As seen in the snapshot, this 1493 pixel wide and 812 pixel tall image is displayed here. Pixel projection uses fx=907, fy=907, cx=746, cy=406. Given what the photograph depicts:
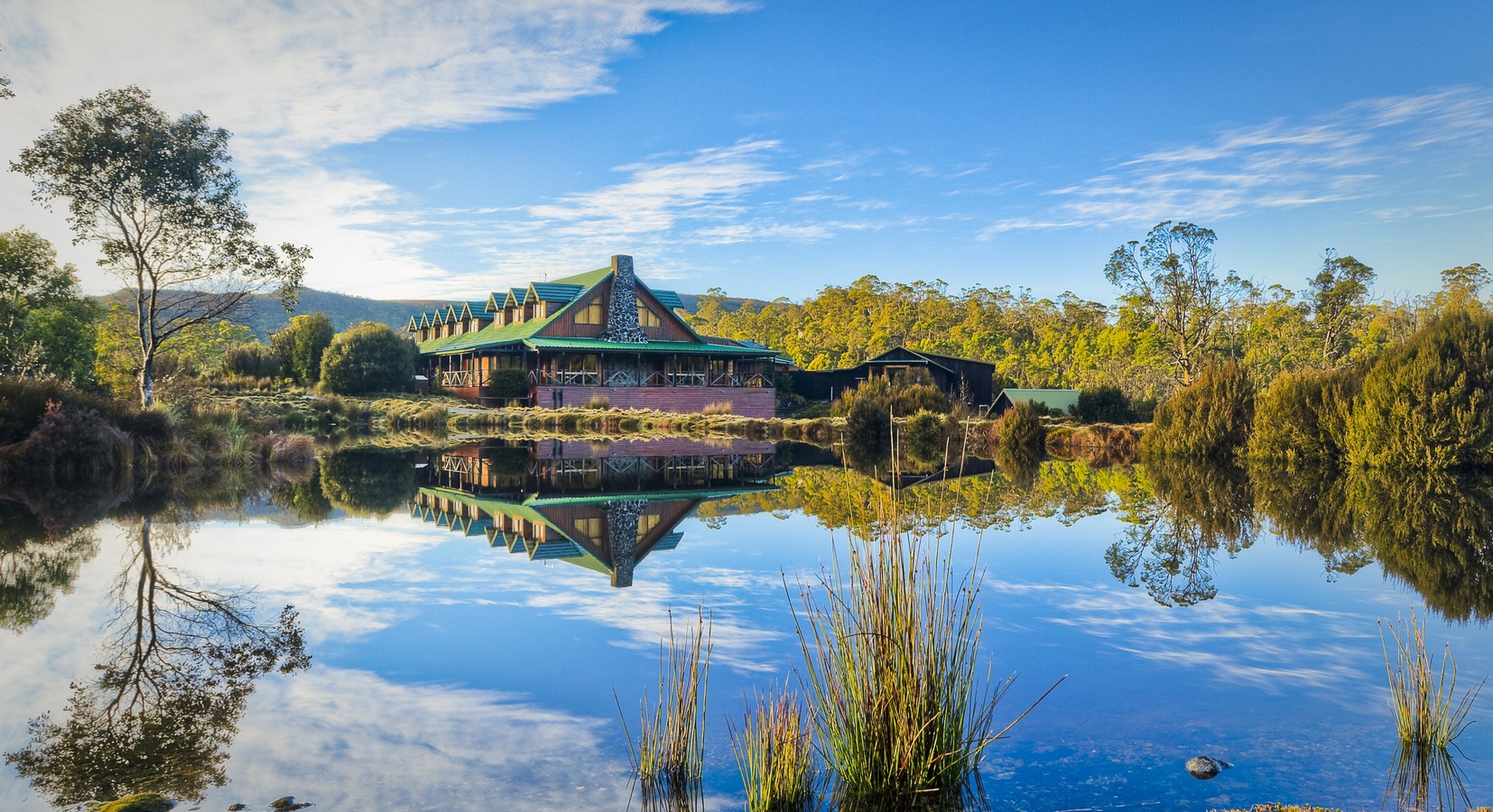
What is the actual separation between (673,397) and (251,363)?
19739 millimetres

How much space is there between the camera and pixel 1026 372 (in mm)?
49938

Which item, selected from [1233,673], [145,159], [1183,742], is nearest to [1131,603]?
[1233,673]

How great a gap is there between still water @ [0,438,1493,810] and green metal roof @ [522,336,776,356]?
25.0 meters

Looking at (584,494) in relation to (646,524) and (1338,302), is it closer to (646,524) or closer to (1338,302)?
(646,524)

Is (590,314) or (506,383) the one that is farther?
(590,314)

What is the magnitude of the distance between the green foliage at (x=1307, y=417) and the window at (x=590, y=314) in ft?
95.2

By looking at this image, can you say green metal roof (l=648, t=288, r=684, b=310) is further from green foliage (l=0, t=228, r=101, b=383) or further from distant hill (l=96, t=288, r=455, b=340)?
distant hill (l=96, t=288, r=455, b=340)

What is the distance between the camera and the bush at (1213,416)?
19.0 metres

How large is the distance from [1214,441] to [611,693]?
1786cm

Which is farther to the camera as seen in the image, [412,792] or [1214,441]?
[1214,441]

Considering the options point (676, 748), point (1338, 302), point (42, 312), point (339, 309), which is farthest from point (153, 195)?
point (339, 309)

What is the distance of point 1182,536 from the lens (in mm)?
9695

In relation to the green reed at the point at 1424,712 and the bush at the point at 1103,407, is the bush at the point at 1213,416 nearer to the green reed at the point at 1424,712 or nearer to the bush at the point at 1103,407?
the bush at the point at 1103,407

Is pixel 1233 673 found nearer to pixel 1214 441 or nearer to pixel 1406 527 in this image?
pixel 1406 527
